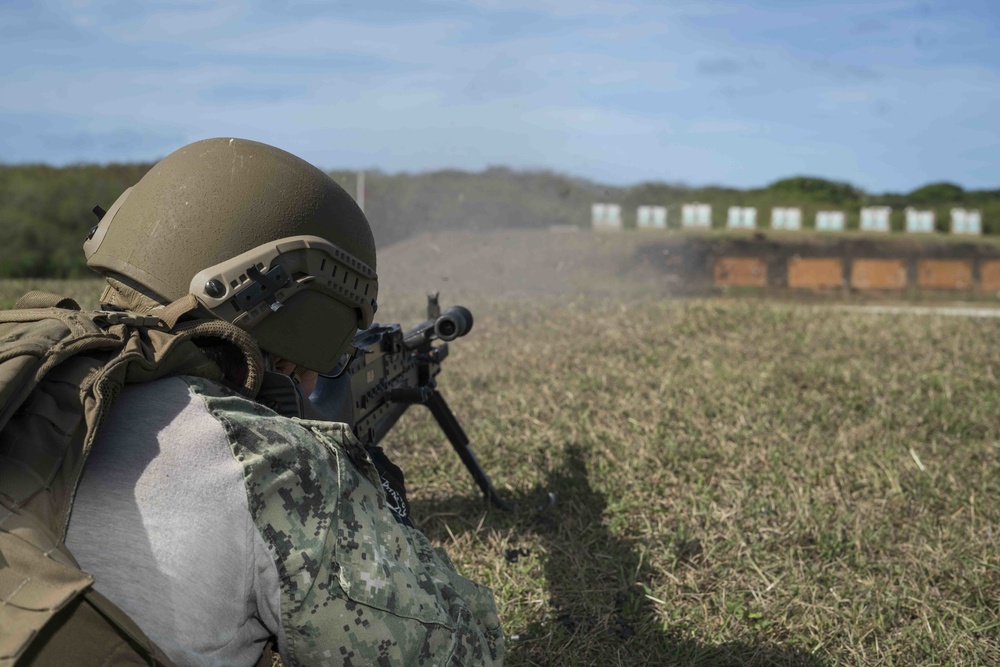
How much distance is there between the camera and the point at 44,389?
1.36 metres

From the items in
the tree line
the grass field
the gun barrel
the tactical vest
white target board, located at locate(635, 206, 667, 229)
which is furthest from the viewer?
white target board, located at locate(635, 206, 667, 229)

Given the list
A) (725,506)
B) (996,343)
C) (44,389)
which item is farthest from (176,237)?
(996,343)

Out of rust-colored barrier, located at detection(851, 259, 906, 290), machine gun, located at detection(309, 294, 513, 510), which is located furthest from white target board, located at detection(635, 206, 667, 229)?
machine gun, located at detection(309, 294, 513, 510)

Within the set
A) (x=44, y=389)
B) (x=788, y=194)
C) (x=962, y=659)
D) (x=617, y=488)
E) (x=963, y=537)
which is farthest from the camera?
(x=788, y=194)

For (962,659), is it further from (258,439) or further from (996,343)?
(996,343)

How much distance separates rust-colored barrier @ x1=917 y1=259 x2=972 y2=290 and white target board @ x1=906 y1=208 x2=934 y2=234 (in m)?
4.28

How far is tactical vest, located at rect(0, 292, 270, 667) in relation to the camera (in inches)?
48.5

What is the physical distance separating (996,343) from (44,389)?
8196 millimetres

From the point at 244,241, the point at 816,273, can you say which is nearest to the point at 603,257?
the point at 816,273

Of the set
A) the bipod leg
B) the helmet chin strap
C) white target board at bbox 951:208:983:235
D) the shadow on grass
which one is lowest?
the shadow on grass

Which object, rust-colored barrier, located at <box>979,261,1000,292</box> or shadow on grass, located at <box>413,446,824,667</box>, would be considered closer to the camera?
shadow on grass, located at <box>413,446,824,667</box>

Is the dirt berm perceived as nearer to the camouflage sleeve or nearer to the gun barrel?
the gun barrel

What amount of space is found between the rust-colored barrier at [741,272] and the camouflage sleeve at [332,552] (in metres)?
15.7

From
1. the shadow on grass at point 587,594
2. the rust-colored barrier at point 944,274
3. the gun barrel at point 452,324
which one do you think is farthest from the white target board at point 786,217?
the gun barrel at point 452,324
